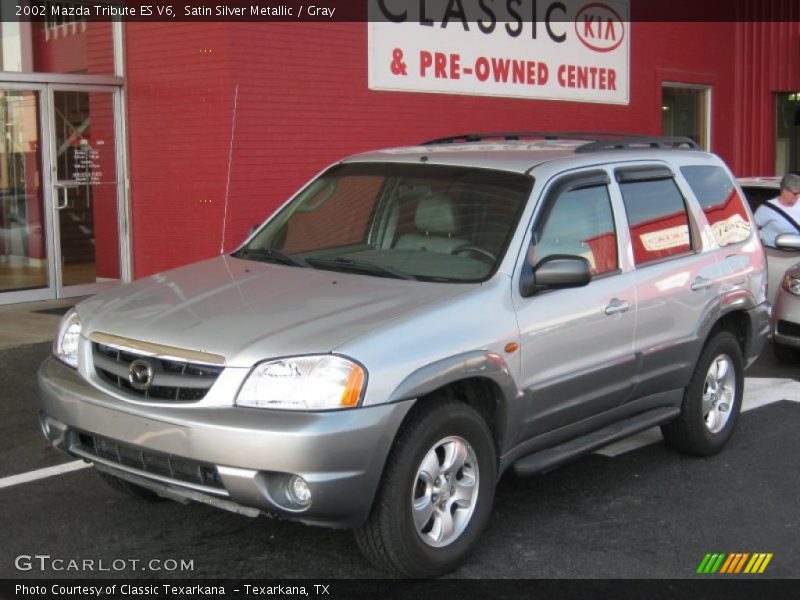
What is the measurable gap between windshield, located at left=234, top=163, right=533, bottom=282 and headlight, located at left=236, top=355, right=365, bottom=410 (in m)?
0.96

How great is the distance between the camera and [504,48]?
13.6m

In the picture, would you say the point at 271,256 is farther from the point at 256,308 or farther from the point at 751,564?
the point at 751,564

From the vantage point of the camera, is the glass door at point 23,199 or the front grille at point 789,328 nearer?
the front grille at point 789,328

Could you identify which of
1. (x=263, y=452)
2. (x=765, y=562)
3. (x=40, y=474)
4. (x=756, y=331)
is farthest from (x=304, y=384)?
(x=756, y=331)

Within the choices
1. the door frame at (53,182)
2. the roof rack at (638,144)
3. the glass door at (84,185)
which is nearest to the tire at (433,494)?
the roof rack at (638,144)

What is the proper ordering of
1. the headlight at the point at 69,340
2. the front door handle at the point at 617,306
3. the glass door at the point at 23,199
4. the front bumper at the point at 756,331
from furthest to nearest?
the glass door at the point at 23,199, the front bumper at the point at 756,331, the front door handle at the point at 617,306, the headlight at the point at 69,340

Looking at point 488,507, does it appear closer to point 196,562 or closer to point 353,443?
point 353,443

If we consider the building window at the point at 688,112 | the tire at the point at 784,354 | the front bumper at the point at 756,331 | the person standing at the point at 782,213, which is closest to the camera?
the front bumper at the point at 756,331

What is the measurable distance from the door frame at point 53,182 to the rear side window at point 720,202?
709cm

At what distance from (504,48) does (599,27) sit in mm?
2174

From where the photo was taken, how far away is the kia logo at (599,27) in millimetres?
14773

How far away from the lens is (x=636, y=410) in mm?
5668

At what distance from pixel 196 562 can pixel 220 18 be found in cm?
728

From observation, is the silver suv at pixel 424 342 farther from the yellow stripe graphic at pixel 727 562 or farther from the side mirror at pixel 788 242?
the side mirror at pixel 788 242
